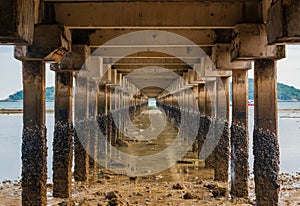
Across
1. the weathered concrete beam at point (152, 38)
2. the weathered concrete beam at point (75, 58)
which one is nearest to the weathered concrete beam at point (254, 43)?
the weathered concrete beam at point (152, 38)

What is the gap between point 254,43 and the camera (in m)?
7.37

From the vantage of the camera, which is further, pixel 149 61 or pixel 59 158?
pixel 149 61

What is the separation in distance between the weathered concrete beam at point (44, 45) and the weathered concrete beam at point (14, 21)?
1623 millimetres

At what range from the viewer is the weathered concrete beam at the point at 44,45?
7109 mm

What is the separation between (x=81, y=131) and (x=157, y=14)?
557cm

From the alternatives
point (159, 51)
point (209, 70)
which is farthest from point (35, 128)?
point (209, 70)

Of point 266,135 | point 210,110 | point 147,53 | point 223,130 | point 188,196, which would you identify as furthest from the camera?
point 210,110

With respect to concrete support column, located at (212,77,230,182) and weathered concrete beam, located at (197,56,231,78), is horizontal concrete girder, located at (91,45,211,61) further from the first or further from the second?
concrete support column, located at (212,77,230,182)

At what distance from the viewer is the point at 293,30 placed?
201 inches

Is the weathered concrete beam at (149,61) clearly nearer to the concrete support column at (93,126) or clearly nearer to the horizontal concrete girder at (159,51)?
the concrete support column at (93,126)

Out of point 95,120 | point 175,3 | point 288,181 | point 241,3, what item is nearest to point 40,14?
point 175,3

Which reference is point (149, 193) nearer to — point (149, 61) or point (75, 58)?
point (75, 58)

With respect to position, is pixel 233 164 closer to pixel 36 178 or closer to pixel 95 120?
pixel 36 178

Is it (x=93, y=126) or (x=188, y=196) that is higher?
(x=93, y=126)
